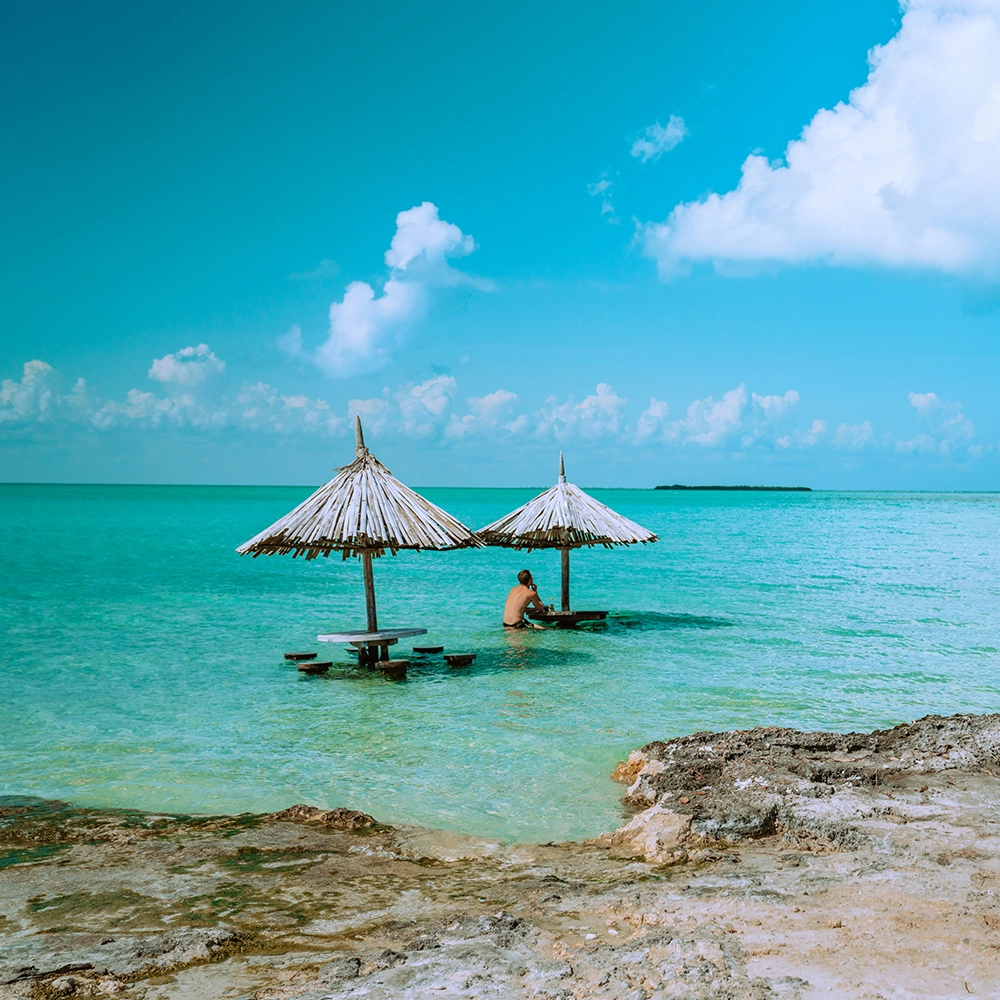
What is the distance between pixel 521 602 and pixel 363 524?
143 inches

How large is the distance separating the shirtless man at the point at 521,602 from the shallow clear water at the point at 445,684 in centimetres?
26

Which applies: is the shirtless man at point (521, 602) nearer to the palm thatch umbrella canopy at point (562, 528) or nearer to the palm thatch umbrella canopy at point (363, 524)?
the palm thatch umbrella canopy at point (562, 528)

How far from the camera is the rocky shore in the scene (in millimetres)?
3006

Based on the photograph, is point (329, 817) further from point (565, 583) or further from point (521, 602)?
point (565, 583)

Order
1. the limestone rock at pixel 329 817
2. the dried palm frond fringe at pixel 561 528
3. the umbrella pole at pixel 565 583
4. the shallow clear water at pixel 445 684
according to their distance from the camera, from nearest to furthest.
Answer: the limestone rock at pixel 329 817, the shallow clear water at pixel 445 684, the dried palm frond fringe at pixel 561 528, the umbrella pole at pixel 565 583

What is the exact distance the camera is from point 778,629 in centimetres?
1316

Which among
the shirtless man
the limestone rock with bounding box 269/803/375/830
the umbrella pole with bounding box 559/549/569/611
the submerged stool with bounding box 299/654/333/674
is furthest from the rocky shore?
the umbrella pole with bounding box 559/549/569/611

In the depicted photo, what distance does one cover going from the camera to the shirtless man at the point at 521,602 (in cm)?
1214

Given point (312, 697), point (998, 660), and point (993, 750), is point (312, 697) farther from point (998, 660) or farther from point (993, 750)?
point (998, 660)

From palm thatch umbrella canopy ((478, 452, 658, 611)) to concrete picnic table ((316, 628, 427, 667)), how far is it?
7.71ft

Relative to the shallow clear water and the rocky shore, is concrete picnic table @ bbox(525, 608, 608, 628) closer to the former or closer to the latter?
the shallow clear water

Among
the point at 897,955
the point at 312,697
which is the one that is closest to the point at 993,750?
the point at 897,955

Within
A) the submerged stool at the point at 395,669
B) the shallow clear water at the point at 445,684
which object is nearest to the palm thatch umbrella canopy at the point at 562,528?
the shallow clear water at the point at 445,684

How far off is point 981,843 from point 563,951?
2.50 metres
